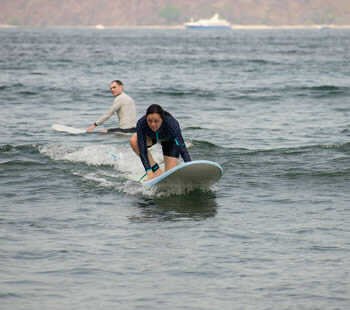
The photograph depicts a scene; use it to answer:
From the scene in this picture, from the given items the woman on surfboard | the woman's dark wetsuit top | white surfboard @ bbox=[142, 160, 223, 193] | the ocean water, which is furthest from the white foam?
the woman's dark wetsuit top

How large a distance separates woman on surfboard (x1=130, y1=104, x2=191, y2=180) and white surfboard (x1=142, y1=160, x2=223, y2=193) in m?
0.14

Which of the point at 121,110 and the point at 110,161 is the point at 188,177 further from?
the point at 121,110

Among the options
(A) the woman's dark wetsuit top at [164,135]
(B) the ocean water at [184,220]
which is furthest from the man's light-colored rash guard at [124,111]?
(A) the woman's dark wetsuit top at [164,135]

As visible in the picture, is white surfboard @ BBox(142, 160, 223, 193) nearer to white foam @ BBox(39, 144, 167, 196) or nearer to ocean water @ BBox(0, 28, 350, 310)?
ocean water @ BBox(0, 28, 350, 310)

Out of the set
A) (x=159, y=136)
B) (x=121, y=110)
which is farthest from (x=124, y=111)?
(x=159, y=136)

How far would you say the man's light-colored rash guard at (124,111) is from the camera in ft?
56.7

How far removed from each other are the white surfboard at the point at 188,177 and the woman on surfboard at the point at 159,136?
5.6 inches

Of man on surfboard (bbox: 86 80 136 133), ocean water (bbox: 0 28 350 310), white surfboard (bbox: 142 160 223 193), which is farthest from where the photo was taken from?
man on surfboard (bbox: 86 80 136 133)

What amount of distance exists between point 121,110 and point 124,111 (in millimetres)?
67

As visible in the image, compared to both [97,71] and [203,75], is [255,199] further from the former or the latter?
[97,71]

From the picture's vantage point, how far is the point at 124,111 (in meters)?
17.5

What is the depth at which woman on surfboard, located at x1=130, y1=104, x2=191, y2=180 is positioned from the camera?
450 inches

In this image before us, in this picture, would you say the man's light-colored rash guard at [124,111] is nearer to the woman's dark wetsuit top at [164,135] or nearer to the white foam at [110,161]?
the white foam at [110,161]

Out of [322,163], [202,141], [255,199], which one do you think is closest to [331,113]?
[202,141]
